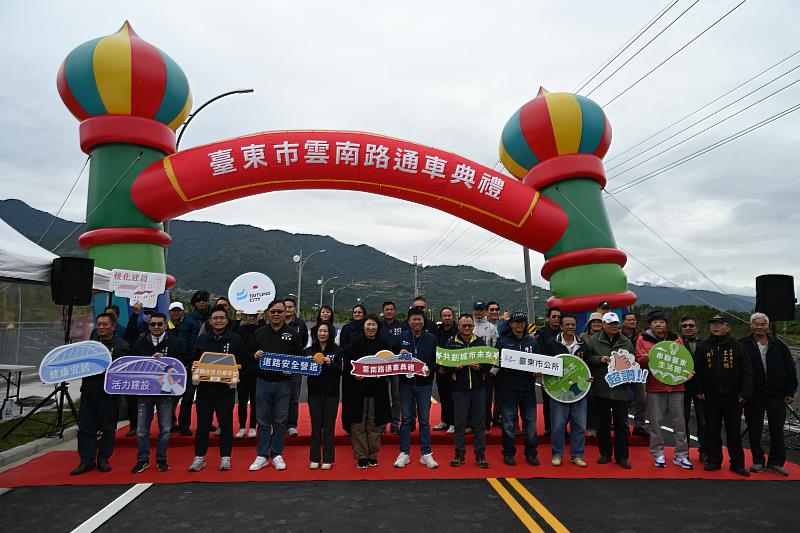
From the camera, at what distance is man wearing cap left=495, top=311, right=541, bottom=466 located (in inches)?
226

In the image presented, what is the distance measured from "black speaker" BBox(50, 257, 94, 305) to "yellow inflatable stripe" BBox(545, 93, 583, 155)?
28.0ft

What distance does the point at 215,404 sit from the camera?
5.53m

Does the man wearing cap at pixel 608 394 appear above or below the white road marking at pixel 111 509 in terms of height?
above

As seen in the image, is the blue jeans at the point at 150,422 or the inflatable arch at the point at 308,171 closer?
the blue jeans at the point at 150,422

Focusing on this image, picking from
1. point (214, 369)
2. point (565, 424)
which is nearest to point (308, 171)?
point (214, 369)

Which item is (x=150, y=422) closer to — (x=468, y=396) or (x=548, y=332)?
(x=468, y=396)

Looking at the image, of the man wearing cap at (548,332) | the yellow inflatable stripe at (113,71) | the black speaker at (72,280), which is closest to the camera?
the black speaker at (72,280)

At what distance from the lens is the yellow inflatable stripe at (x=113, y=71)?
8922 mm

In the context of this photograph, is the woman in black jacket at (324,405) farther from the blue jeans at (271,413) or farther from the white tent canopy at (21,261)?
the white tent canopy at (21,261)

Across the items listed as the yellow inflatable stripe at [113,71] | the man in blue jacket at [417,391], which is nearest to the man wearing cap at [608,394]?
the man in blue jacket at [417,391]

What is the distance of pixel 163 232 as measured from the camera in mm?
9727

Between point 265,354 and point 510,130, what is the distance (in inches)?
293

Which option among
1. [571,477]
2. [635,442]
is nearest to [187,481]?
[571,477]

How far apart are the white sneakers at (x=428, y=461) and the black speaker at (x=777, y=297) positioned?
525 centimetres
